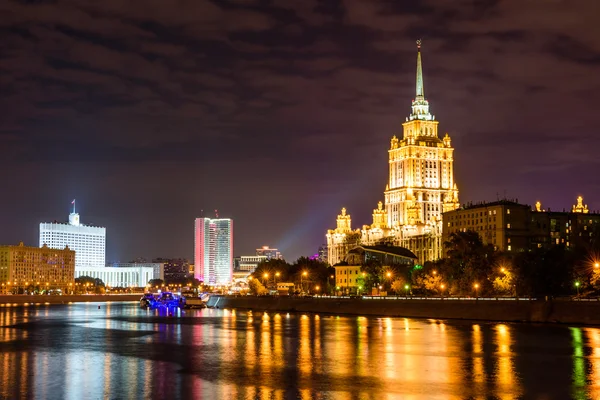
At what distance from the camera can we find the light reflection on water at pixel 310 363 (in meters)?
44.7

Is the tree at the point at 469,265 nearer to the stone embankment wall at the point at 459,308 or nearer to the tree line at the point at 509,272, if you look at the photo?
the tree line at the point at 509,272

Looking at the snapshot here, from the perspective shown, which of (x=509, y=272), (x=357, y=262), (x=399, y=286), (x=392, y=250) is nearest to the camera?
(x=509, y=272)

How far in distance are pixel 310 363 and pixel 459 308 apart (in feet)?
181

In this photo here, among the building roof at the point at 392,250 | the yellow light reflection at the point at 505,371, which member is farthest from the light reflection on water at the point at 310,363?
the building roof at the point at 392,250

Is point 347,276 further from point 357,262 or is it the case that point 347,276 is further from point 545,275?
point 545,275

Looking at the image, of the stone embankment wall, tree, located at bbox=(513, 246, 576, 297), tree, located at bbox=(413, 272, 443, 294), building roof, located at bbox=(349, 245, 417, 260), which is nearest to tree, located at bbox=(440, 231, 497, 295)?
tree, located at bbox=(413, 272, 443, 294)

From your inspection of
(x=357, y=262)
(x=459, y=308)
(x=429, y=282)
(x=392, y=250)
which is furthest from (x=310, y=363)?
(x=392, y=250)

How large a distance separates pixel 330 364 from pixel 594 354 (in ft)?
65.0

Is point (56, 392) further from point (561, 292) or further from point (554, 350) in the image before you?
point (561, 292)

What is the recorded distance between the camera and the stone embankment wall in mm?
93312

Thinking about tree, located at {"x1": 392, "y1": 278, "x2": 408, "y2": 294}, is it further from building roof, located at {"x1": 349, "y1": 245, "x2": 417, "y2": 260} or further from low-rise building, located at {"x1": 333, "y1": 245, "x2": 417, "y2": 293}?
building roof, located at {"x1": 349, "y1": 245, "x2": 417, "y2": 260}

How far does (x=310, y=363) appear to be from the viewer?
57562 mm

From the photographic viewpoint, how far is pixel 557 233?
605 feet

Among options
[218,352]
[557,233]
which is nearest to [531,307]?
[218,352]
